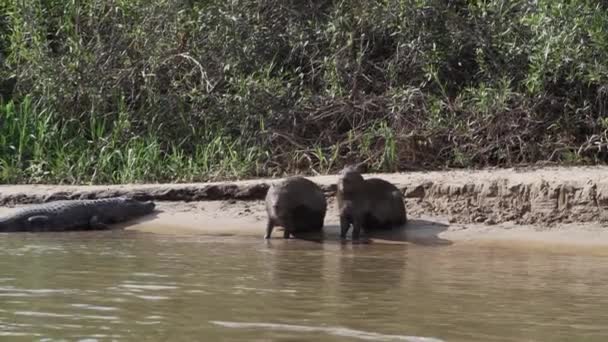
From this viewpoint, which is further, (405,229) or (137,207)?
(137,207)

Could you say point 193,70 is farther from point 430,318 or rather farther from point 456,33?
point 430,318

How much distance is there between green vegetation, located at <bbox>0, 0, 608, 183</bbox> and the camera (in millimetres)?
10734

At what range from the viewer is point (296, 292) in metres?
5.65

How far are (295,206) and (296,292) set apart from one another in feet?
10.1

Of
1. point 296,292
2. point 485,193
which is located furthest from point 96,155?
A: point 296,292

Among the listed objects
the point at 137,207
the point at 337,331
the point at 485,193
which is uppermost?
the point at 485,193

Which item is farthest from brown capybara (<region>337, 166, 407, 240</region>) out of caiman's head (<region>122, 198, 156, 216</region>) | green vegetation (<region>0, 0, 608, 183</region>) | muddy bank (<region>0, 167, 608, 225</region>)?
caiman's head (<region>122, 198, 156, 216</region>)

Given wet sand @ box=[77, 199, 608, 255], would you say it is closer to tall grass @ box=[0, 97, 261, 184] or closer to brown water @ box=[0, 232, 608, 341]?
brown water @ box=[0, 232, 608, 341]

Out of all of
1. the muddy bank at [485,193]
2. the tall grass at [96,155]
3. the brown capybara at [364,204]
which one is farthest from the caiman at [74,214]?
the brown capybara at [364,204]

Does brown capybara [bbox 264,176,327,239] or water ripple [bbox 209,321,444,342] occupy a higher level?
brown capybara [bbox 264,176,327,239]

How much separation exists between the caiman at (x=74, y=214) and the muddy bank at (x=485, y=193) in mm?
386

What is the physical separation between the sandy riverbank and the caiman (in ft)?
0.54

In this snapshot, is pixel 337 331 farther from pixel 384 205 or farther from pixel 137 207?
pixel 137 207

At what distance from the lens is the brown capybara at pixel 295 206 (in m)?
8.68
